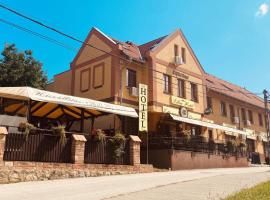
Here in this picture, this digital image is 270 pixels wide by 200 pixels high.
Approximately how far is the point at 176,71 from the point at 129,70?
14.6 feet

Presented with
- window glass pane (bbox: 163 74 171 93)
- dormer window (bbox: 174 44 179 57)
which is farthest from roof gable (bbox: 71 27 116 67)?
dormer window (bbox: 174 44 179 57)

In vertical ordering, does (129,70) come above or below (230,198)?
above

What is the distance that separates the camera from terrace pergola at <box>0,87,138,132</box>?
14297 mm

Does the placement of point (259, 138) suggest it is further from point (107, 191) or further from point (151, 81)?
point (107, 191)

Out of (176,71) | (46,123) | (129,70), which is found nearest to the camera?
(46,123)

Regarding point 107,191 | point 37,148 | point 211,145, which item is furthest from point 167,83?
point 107,191

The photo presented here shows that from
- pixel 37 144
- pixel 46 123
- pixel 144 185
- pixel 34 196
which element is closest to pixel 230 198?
pixel 144 185

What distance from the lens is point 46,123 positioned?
2139cm

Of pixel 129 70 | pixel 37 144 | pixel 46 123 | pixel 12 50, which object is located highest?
pixel 12 50

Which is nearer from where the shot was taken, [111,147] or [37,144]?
[37,144]

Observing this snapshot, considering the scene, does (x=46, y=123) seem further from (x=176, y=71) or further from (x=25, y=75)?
(x=176, y=71)

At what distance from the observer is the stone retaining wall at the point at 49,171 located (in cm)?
1212

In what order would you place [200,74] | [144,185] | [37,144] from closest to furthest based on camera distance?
[144,185], [37,144], [200,74]

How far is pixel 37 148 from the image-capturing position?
534 inches
